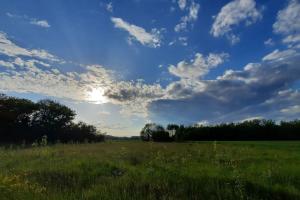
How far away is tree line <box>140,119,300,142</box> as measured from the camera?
87375mm

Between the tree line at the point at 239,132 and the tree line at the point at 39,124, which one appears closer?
the tree line at the point at 39,124

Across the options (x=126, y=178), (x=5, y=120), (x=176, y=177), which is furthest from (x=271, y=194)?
(x=5, y=120)

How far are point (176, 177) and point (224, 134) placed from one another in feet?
287

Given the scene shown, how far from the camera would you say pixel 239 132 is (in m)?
92.2

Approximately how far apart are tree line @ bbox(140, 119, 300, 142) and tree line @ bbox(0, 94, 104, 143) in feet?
93.3

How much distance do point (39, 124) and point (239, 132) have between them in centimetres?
5665

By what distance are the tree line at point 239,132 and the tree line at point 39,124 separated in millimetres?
28436

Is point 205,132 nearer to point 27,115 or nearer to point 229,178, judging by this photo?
point 27,115

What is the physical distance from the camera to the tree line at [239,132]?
87.4 meters

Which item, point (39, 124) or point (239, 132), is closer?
point (39, 124)

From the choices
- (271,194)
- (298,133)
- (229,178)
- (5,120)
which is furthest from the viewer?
(298,133)

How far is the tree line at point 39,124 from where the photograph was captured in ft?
186

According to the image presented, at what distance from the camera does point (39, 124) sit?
214 feet

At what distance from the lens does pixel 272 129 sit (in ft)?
292
